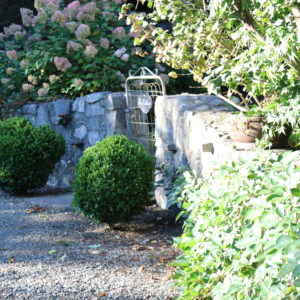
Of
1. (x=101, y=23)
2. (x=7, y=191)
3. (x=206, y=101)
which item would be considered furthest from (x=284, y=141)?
(x=101, y=23)

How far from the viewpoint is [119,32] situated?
8.35 m

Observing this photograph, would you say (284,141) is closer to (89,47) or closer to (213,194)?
(213,194)

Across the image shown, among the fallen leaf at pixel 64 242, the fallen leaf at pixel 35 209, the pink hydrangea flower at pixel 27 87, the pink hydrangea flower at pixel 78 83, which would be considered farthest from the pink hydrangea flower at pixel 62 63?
the fallen leaf at pixel 64 242

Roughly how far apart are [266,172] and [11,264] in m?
2.11

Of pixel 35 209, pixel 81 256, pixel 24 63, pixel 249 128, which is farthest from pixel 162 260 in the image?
pixel 24 63

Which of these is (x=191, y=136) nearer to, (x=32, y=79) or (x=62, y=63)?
(x=62, y=63)

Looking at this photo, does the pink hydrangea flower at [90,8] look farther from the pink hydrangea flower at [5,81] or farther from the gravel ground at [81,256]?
the gravel ground at [81,256]

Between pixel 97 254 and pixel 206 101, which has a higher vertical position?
pixel 206 101

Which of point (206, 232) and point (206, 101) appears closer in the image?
point (206, 232)

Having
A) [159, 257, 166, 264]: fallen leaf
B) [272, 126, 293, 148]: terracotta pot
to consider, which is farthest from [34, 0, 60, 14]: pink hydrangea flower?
[159, 257, 166, 264]: fallen leaf

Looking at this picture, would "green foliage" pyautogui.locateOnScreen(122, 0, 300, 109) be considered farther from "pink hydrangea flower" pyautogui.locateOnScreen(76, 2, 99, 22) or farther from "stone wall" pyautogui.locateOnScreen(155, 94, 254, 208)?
"pink hydrangea flower" pyautogui.locateOnScreen(76, 2, 99, 22)

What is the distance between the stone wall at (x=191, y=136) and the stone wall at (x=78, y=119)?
1019 millimetres

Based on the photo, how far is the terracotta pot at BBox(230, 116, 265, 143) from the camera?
426 cm

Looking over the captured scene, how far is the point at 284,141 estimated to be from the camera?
4.29 metres
